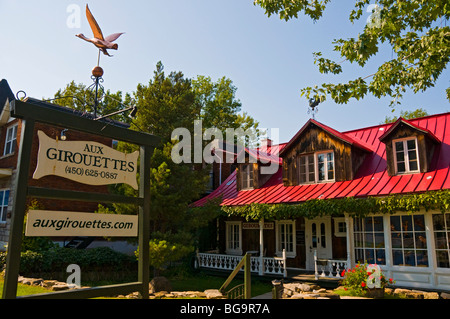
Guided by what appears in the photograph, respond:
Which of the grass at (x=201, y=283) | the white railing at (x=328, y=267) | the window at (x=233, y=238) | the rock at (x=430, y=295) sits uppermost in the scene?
the window at (x=233, y=238)

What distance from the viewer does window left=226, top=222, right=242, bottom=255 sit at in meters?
18.1

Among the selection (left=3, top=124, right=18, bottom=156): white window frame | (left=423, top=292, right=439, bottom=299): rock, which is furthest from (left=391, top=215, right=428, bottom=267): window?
(left=3, top=124, right=18, bottom=156): white window frame

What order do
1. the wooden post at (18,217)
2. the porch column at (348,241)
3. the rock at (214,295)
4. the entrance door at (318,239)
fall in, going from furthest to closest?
1. the entrance door at (318,239)
2. the porch column at (348,241)
3. the rock at (214,295)
4. the wooden post at (18,217)

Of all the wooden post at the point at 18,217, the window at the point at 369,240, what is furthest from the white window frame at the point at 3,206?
the window at the point at 369,240

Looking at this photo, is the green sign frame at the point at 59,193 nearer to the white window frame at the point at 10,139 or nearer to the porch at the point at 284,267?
the porch at the point at 284,267

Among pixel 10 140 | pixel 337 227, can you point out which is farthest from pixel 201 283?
pixel 10 140

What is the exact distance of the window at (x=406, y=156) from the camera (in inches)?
527

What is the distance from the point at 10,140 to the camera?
18.4 meters

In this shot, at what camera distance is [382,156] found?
593 inches

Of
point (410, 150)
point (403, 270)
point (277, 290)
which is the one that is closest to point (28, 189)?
point (277, 290)

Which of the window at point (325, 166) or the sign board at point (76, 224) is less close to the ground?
the window at point (325, 166)

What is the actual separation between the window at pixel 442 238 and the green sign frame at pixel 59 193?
10530 mm

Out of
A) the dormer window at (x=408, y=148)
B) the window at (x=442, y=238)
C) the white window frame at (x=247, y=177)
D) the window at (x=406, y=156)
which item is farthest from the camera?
the white window frame at (x=247, y=177)

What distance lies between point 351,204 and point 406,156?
3.21 m
